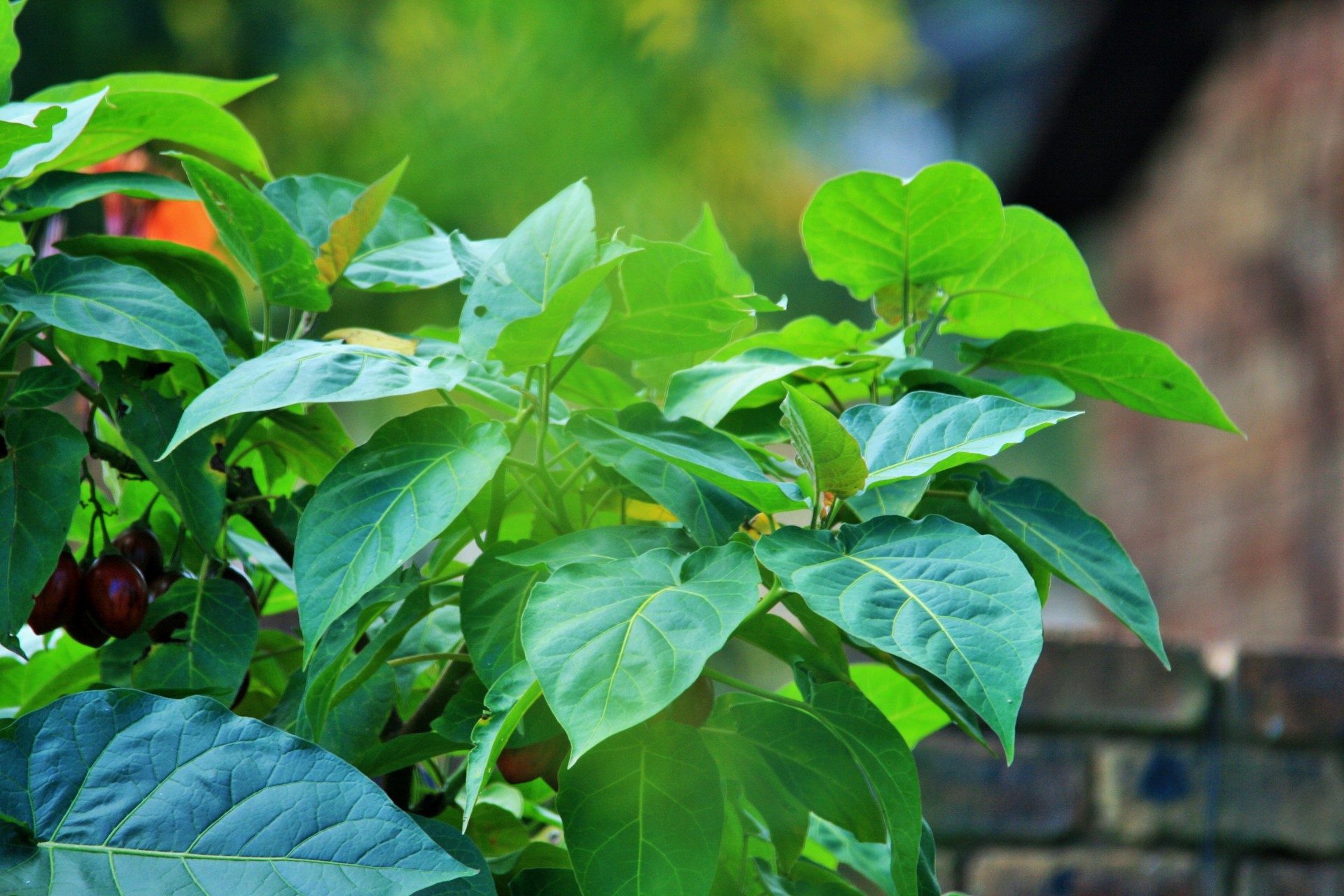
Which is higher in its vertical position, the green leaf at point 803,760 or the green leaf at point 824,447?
the green leaf at point 824,447

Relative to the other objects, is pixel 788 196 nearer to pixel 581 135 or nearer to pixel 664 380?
pixel 581 135

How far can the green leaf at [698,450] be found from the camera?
1.33ft

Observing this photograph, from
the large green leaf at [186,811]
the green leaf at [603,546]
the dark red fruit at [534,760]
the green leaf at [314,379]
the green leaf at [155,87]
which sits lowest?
the dark red fruit at [534,760]

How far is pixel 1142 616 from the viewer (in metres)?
0.47

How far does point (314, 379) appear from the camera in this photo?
1.32 feet

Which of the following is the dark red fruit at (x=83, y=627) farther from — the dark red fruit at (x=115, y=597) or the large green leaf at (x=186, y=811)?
the large green leaf at (x=186, y=811)

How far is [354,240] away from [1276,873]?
1.40 meters

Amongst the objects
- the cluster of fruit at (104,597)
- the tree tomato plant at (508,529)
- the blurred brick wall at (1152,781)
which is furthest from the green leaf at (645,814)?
the blurred brick wall at (1152,781)

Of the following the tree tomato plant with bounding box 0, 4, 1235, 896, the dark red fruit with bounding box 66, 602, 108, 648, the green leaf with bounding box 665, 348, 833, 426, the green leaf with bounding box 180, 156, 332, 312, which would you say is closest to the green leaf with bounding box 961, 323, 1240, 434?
the tree tomato plant with bounding box 0, 4, 1235, 896

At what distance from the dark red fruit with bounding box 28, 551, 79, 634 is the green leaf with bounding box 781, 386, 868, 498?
0.34 meters

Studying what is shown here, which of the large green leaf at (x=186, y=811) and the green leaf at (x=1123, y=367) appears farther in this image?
the green leaf at (x=1123, y=367)

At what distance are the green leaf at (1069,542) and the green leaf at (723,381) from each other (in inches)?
3.9

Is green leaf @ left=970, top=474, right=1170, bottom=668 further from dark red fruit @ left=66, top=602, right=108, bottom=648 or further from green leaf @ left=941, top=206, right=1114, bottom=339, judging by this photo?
dark red fruit @ left=66, top=602, right=108, bottom=648

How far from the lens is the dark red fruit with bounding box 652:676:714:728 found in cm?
47
